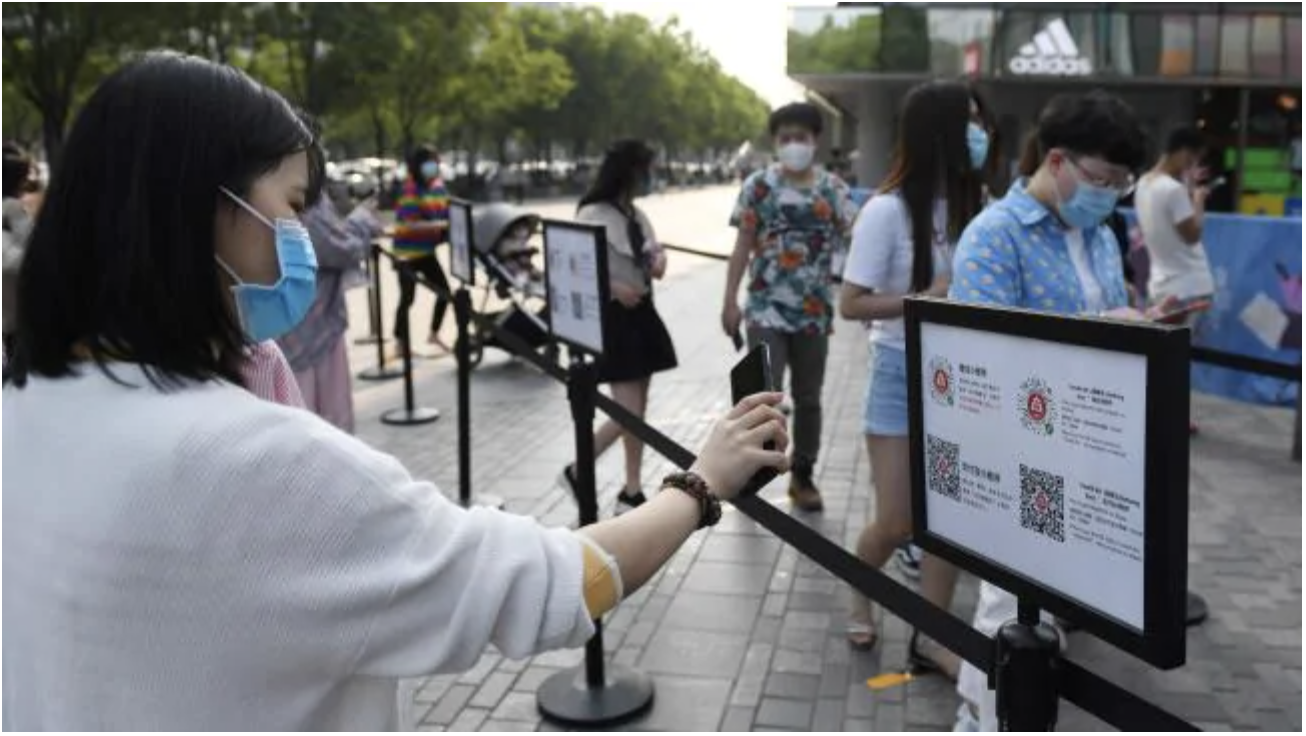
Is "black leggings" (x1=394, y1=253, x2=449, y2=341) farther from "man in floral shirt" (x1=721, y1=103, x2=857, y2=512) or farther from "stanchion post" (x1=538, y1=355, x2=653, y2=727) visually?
"stanchion post" (x1=538, y1=355, x2=653, y2=727)

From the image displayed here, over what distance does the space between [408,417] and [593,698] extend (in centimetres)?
443

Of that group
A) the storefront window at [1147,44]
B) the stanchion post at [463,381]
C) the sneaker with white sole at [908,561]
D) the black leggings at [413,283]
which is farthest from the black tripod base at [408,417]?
the storefront window at [1147,44]

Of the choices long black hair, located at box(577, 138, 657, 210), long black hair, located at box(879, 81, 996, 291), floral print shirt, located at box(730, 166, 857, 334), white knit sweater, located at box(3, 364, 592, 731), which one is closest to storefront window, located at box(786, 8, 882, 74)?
long black hair, located at box(577, 138, 657, 210)

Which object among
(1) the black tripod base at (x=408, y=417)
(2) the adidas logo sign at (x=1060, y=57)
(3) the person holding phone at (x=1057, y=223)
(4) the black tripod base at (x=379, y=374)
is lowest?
(1) the black tripod base at (x=408, y=417)

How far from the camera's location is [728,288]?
5.86m

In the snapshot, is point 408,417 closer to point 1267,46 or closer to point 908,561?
point 908,561

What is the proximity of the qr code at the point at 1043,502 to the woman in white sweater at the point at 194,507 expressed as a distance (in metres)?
0.66

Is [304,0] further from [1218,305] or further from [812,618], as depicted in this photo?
[812,618]

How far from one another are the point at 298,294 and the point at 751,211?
407cm

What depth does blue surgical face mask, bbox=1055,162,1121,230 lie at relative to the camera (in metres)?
3.16

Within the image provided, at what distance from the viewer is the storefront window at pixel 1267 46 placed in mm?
20859

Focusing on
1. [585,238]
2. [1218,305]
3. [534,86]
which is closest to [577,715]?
[585,238]

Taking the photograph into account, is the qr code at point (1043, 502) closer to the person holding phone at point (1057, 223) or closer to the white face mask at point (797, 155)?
the person holding phone at point (1057, 223)

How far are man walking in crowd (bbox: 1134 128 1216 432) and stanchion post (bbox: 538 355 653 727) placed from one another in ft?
14.5
